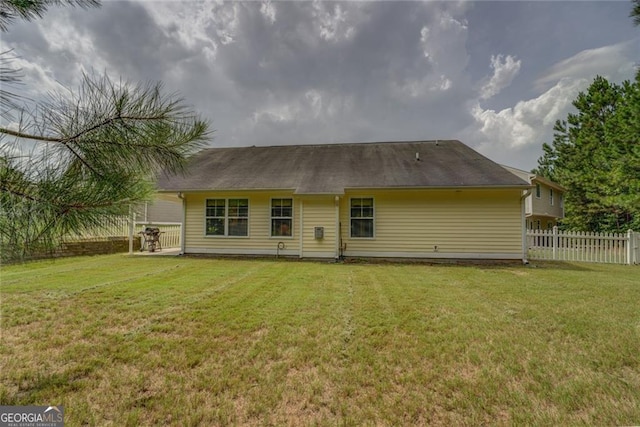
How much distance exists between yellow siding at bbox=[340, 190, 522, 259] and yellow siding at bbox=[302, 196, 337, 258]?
66 cm

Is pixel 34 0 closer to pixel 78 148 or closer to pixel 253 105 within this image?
pixel 78 148

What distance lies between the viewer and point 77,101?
198 centimetres

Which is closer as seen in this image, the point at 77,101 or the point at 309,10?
A: the point at 77,101

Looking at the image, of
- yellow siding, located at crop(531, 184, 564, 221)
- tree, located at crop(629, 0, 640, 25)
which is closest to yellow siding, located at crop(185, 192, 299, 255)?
tree, located at crop(629, 0, 640, 25)

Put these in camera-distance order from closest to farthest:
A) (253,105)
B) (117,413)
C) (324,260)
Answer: (117,413), (324,260), (253,105)

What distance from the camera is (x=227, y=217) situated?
1124 cm

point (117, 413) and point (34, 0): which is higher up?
point (34, 0)

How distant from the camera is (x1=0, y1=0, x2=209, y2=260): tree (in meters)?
1.69

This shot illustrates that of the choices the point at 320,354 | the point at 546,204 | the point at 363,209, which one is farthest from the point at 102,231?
the point at 546,204

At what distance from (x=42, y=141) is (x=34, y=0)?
0.94 m

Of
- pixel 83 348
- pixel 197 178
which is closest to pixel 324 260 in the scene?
pixel 197 178

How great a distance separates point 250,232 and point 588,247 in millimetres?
13831

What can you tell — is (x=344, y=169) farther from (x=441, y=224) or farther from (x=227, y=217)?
(x=227, y=217)

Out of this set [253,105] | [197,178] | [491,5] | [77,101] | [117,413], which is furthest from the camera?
[253,105]
